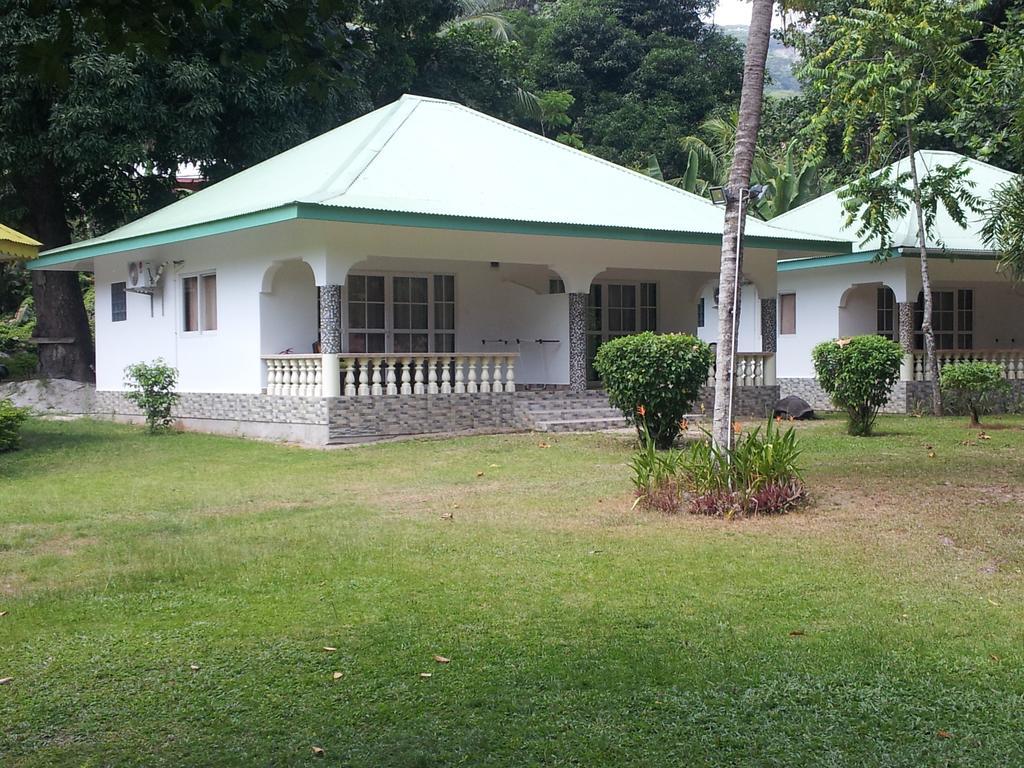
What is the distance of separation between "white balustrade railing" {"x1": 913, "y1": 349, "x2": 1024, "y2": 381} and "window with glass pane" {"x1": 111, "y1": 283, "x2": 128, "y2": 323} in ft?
47.3

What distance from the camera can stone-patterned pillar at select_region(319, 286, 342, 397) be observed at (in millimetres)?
15000

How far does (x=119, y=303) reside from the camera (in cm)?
2080

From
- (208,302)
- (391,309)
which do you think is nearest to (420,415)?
(391,309)

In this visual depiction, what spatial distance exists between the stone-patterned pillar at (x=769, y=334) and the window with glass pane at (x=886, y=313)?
3850 millimetres

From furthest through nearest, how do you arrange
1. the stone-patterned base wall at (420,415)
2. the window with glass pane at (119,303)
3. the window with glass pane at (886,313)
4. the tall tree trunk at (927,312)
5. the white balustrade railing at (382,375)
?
1. the window with glass pane at (886,313)
2. the window with glass pane at (119,303)
3. the tall tree trunk at (927,312)
4. the white balustrade railing at (382,375)
5. the stone-patterned base wall at (420,415)

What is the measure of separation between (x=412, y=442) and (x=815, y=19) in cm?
1908

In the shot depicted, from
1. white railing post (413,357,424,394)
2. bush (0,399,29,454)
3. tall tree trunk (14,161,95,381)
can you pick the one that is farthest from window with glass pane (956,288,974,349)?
tall tree trunk (14,161,95,381)

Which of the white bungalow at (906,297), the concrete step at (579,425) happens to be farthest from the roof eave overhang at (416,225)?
the concrete step at (579,425)

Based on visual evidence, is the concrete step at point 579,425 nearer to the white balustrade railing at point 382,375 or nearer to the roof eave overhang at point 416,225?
the white balustrade railing at point 382,375

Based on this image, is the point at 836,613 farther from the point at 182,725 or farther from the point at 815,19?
the point at 815,19

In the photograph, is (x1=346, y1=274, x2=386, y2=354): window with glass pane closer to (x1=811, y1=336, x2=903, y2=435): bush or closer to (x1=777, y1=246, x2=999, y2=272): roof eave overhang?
(x1=811, y1=336, x2=903, y2=435): bush

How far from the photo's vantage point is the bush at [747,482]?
8.90 metres

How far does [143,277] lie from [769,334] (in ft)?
35.1

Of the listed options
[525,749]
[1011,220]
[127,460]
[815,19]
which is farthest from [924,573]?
[815,19]
